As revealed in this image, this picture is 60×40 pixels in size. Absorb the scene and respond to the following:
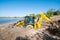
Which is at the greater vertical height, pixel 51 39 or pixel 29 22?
pixel 29 22

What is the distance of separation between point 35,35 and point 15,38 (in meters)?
1.86

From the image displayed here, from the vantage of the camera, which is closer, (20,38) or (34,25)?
(20,38)

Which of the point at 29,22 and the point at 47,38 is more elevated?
the point at 29,22

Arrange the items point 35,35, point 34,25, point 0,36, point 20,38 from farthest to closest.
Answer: point 34,25, point 0,36, point 35,35, point 20,38

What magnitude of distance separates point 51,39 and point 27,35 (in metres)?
2.49

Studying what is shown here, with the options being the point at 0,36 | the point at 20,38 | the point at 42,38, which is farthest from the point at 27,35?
the point at 0,36

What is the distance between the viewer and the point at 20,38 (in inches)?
409

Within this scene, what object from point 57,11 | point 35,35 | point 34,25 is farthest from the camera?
point 57,11

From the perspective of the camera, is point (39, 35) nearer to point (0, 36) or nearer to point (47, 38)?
point (47, 38)

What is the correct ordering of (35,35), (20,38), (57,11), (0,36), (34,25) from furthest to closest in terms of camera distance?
(57,11), (34,25), (0,36), (35,35), (20,38)

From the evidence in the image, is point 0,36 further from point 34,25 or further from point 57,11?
point 57,11

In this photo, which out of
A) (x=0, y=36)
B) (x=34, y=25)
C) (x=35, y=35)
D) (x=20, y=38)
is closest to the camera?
(x=20, y=38)

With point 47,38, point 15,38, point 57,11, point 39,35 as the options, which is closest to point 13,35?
point 15,38

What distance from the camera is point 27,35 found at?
10805 millimetres
